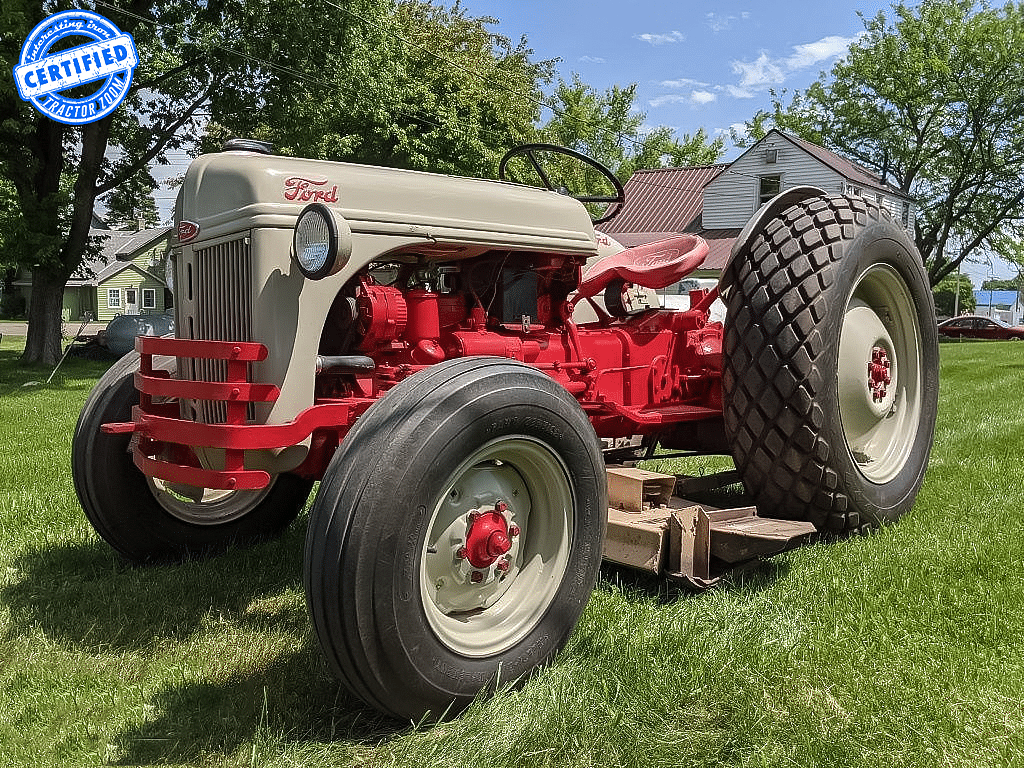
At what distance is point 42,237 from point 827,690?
51.7 feet

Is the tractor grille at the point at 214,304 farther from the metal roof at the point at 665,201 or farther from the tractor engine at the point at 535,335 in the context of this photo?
the metal roof at the point at 665,201

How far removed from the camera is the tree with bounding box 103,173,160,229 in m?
18.9

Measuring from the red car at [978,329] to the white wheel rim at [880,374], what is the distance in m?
33.6

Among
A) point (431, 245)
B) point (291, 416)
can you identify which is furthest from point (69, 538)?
point (431, 245)

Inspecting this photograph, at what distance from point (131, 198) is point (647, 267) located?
17814mm

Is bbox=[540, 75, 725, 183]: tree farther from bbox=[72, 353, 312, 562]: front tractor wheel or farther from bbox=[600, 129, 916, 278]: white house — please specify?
bbox=[72, 353, 312, 562]: front tractor wheel

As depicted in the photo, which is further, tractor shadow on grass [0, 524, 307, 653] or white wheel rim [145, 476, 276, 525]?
white wheel rim [145, 476, 276, 525]

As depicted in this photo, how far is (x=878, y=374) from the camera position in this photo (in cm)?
416

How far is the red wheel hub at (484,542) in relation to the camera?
263 cm

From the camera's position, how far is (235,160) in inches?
115

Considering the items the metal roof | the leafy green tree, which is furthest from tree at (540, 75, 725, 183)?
the leafy green tree

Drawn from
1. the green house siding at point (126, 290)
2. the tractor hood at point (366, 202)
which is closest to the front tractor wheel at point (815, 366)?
the tractor hood at point (366, 202)

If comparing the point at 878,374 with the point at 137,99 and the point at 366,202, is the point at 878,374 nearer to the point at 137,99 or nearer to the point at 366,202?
the point at 366,202

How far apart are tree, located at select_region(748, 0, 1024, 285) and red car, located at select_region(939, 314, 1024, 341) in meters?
4.46
